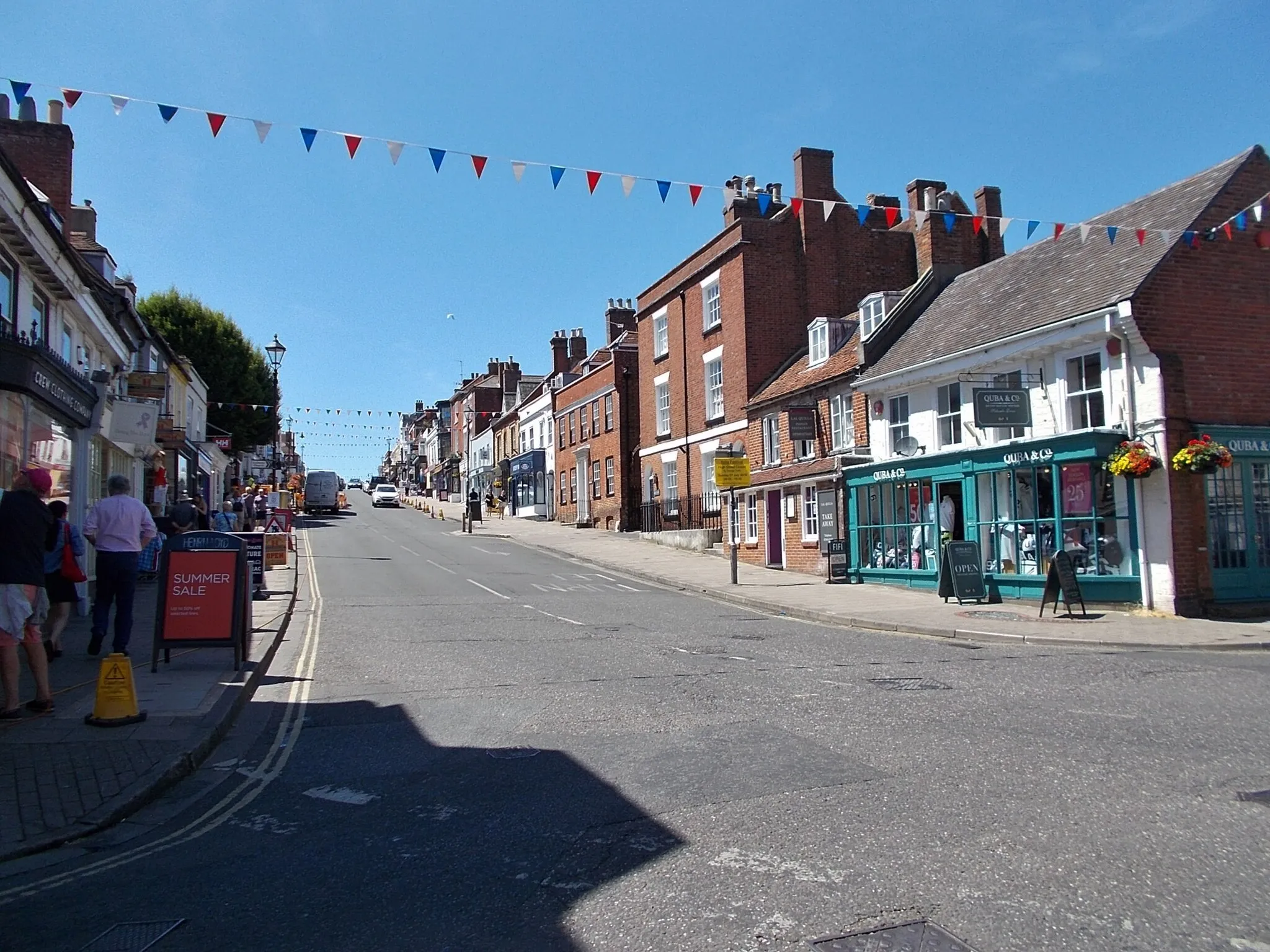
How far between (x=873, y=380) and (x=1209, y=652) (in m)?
10.8

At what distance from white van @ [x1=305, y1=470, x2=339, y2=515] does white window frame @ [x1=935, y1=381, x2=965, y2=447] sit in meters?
44.7

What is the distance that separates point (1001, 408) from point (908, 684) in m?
9.60

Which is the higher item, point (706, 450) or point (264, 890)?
point (706, 450)

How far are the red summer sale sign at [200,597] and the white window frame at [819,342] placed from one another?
1855 cm

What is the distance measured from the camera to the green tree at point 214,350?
42.5 meters

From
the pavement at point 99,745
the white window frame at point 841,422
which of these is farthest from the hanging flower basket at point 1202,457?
the pavement at point 99,745

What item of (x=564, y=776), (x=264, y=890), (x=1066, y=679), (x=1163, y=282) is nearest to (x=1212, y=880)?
(x=564, y=776)

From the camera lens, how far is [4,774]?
6012 millimetres

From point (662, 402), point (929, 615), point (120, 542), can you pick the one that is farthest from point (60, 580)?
point (662, 402)

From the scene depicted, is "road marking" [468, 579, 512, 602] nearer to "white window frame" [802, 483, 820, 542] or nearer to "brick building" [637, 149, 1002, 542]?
"white window frame" [802, 483, 820, 542]

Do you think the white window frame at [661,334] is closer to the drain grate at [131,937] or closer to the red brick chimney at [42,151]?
the red brick chimney at [42,151]

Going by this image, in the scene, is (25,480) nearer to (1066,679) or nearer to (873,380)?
(1066,679)

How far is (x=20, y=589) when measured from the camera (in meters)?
7.17

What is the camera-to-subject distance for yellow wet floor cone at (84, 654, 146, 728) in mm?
7227
